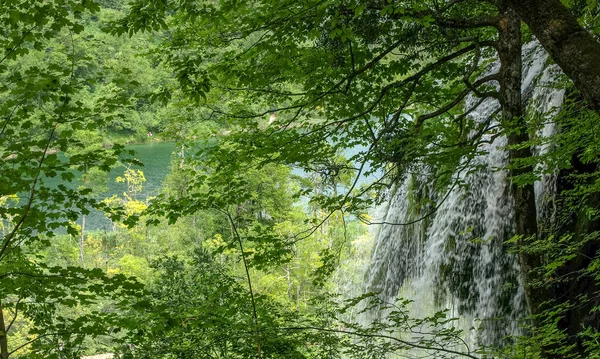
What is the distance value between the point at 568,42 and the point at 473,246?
4733 mm

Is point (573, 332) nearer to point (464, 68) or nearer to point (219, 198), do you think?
point (464, 68)

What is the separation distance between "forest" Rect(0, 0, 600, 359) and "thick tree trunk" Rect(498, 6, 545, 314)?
18 millimetres

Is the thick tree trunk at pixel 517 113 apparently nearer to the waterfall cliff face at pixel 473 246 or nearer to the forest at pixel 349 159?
the forest at pixel 349 159

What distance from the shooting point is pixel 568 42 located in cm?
216

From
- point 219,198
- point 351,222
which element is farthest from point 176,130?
point 351,222

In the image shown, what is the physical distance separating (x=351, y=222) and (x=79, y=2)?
79.6 ft

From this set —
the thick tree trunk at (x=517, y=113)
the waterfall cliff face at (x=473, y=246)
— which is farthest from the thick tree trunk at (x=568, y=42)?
the waterfall cliff face at (x=473, y=246)

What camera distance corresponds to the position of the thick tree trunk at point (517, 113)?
13.8 feet

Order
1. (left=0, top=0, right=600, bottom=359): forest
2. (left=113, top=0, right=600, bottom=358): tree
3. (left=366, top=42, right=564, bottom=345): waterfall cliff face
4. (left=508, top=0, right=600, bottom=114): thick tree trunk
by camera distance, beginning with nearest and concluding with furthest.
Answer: (left=508, top=0, right=600, bottom=114): thick tree trunk, (left=0, top=0, right=600, bottom=359): forest, (left=113, top=0, right=600, bottom=358): tree, (left=366, top=42, right=564, bottom=345): waterfall cliff face

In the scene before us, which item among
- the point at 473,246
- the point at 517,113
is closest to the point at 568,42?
the point at 517,113

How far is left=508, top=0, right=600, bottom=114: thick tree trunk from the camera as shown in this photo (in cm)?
203

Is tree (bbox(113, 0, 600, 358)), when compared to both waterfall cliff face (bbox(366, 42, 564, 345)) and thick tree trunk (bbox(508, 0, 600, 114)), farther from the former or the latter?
thick tree trunk (bbox(508, 0, 600, 114))

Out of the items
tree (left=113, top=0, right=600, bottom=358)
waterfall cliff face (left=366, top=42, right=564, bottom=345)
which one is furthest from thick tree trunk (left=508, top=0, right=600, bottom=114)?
waterfall cliff face (left=366, top=42, right=564, bottom=345)

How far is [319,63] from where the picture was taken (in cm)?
527
